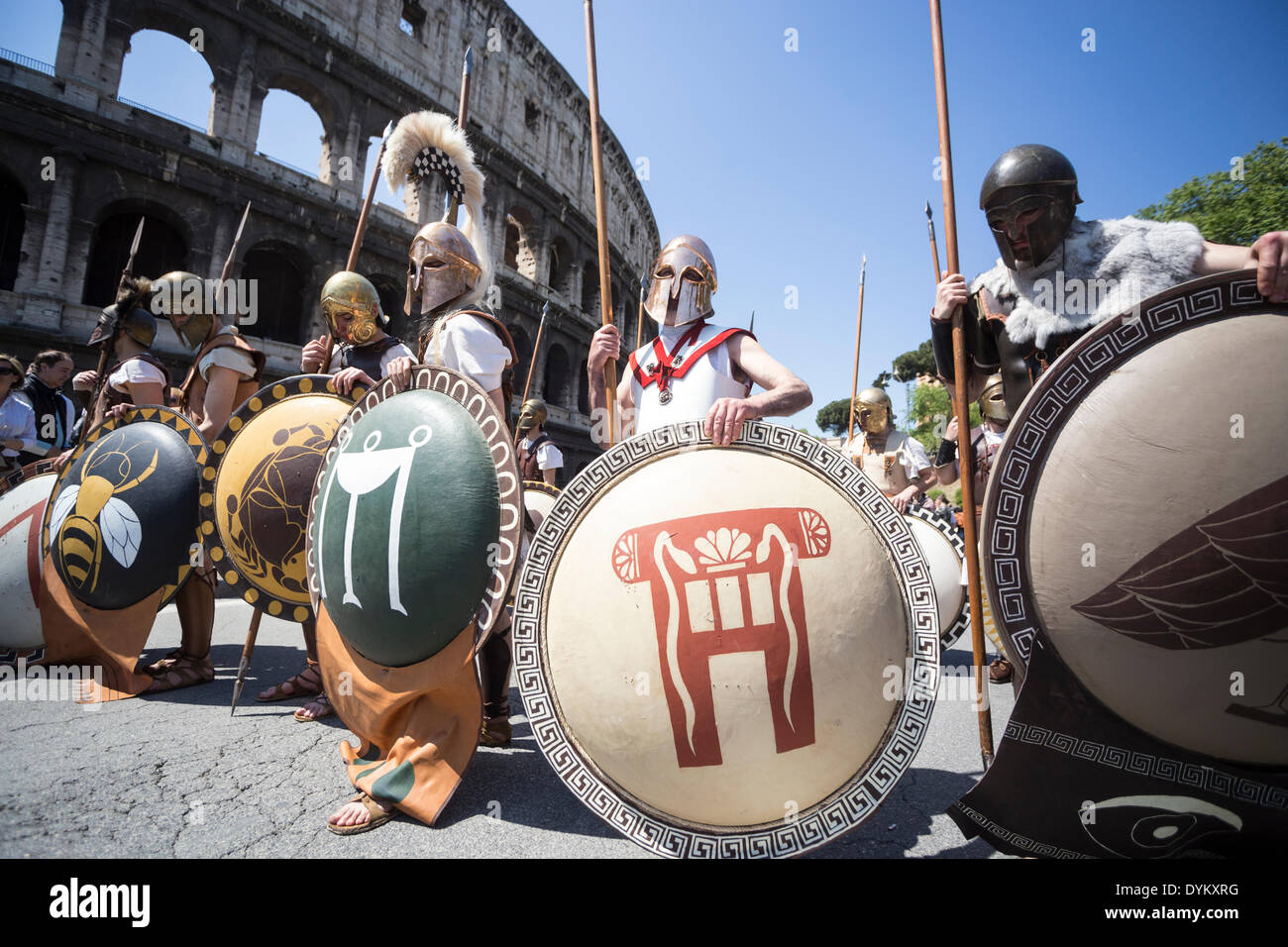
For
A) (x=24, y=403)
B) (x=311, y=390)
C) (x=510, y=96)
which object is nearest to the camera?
(x=311, y=390)

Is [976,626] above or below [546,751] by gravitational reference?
above

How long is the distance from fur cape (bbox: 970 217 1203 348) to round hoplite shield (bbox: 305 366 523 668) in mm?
1778

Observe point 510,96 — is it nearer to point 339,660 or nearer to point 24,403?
point 24,403

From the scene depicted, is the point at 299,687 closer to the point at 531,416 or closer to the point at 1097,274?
the point at 1097,274

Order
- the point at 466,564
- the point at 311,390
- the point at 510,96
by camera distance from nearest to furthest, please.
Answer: the point at 466,564
the point at 311,390
the point at 510,96

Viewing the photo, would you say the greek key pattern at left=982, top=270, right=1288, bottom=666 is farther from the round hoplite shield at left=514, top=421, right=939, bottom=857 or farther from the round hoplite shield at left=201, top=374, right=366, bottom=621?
the round hoplite shield at left=201, top=374, right=366, bottom=621

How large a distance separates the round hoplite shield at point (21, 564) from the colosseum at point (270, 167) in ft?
35.9

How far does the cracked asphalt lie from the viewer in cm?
177

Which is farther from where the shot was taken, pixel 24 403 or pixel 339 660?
pixel 24 403

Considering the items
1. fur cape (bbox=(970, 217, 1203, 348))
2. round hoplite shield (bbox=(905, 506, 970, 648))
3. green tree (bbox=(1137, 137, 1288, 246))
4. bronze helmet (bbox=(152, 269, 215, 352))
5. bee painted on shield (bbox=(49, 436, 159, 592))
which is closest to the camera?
fur cape (bbox=(970, 217, 1203, 348))

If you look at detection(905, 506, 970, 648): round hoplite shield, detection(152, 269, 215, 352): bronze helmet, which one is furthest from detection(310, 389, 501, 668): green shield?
detection(905, 506, 970, 648): round hoplite shield
